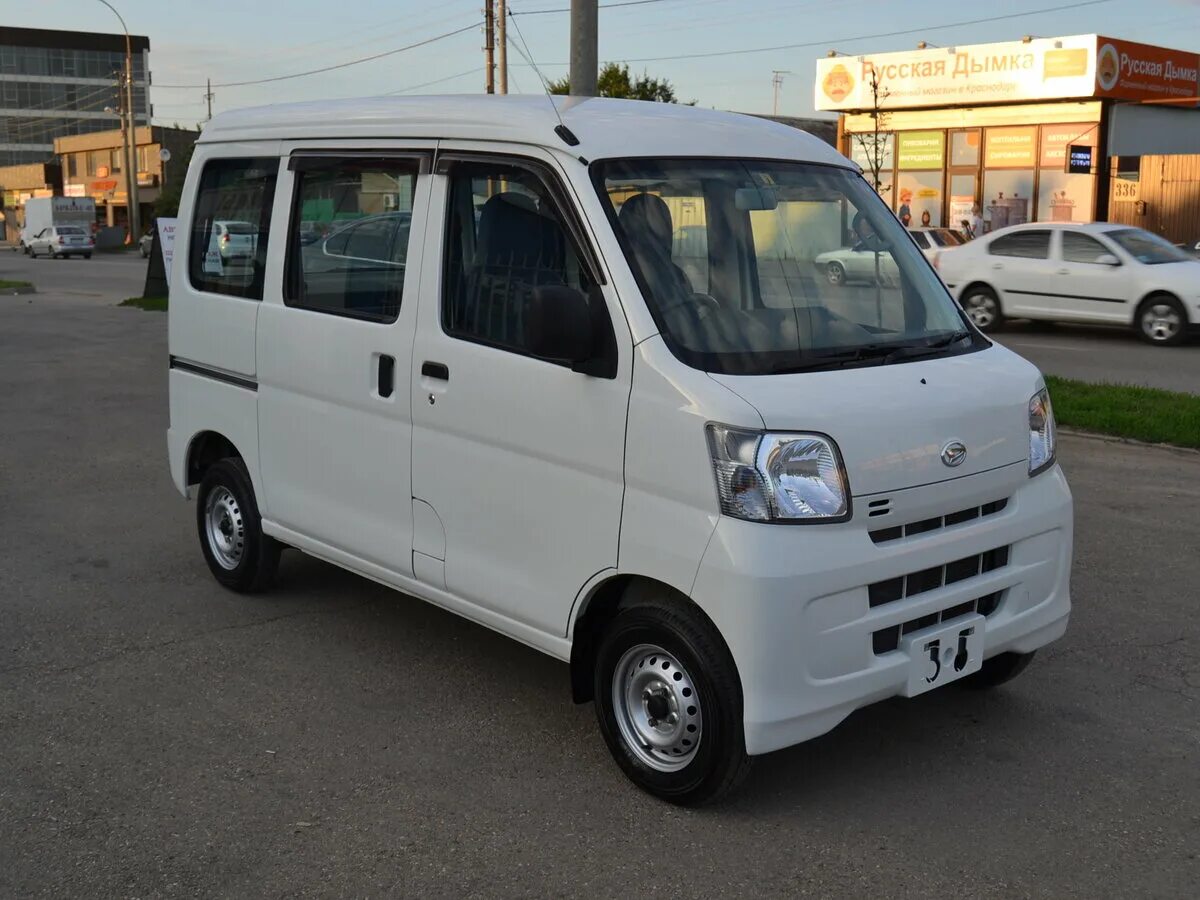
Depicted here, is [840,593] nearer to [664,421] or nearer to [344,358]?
[664,421]

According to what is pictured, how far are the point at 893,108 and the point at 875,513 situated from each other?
37.2 meters

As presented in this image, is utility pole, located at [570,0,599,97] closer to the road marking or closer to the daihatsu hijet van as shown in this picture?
the daihatsu hijet van

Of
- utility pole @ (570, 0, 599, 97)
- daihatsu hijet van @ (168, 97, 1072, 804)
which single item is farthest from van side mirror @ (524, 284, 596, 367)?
utility pole @ (570, 0, 599, 97)

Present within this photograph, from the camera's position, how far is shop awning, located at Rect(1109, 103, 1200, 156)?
35.1m

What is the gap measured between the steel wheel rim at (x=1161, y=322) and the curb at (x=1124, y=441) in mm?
7573

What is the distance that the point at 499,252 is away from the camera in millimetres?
4555

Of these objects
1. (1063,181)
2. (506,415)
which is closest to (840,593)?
(506,415)

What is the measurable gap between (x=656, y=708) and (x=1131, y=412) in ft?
24.9

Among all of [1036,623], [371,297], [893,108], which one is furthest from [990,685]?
[893,108]

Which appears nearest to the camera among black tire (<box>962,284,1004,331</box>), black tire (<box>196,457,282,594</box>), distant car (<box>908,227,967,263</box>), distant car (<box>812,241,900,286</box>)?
distant car (<box>812,241,900,286</box>)

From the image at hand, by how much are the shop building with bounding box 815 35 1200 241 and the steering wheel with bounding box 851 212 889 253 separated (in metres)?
28.9

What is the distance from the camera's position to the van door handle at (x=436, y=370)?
15.3ft

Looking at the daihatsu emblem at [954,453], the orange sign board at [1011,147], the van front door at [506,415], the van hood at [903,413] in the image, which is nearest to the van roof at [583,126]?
the van front door at [506,415]

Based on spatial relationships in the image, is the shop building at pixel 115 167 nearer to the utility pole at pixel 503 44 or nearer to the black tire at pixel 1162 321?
the utility pole at pixel 503 44
